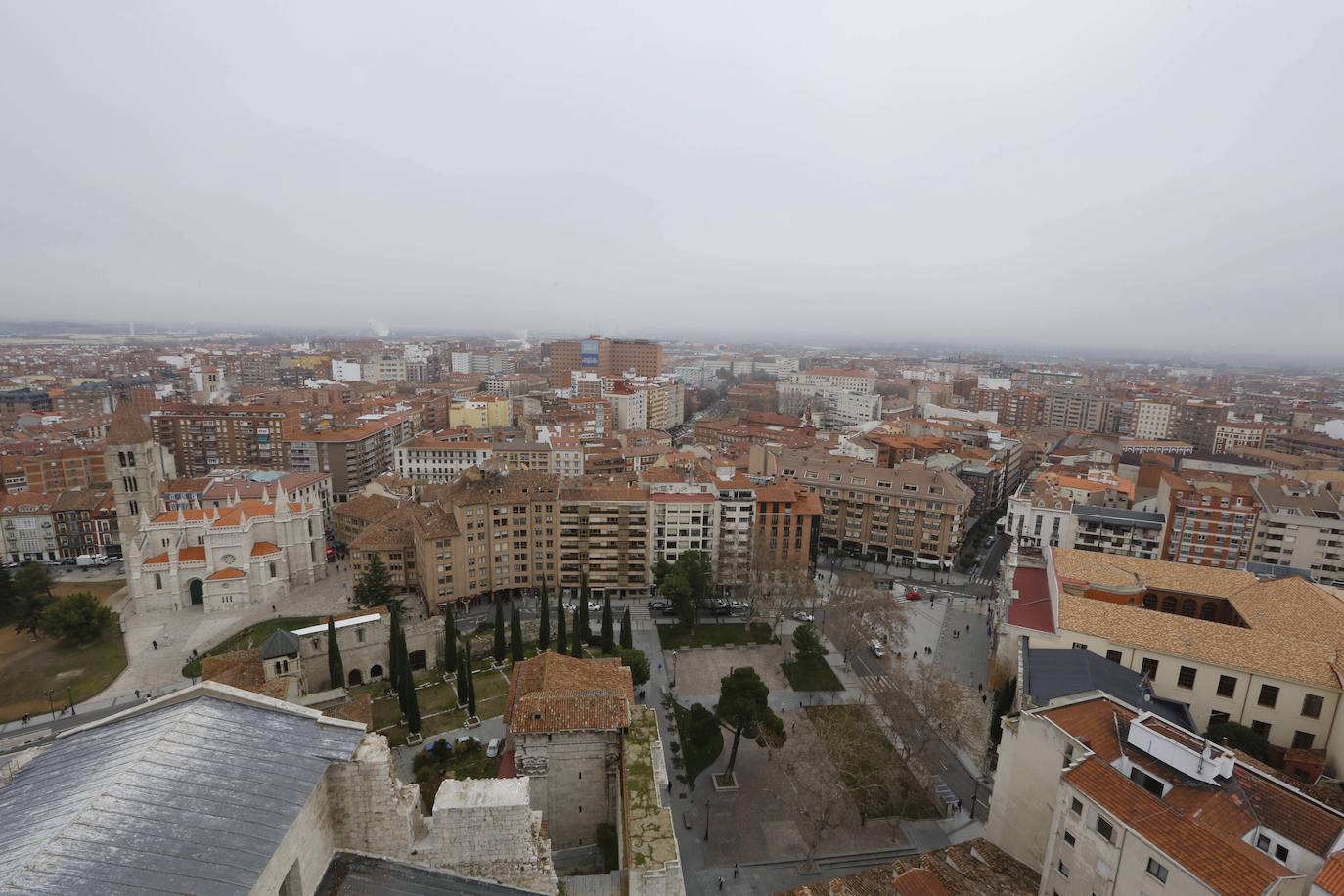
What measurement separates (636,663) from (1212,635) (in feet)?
108

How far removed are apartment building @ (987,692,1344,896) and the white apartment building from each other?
252 ft

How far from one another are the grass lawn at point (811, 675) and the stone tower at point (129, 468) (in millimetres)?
54864

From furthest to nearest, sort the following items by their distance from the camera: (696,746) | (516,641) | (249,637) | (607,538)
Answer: (607,538)
(249,637)
(516,641)
(696,746)

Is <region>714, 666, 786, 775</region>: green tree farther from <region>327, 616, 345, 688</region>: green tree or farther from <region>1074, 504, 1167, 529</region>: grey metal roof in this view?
<region>1074, 504, 1167, 529</region>: grey metal roof

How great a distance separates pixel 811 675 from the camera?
46.6 m

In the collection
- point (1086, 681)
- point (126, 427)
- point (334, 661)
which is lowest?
point (334, 661)

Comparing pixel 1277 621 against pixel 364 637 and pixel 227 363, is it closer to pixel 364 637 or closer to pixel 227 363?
pixel 364 637

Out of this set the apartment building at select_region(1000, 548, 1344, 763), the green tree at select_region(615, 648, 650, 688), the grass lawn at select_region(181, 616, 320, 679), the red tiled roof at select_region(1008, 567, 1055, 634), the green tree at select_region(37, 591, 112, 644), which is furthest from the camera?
the green tree at select_region(37, 591, 112, 644)

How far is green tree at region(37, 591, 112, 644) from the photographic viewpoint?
1847 inches

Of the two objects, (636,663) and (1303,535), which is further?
(1303,535)

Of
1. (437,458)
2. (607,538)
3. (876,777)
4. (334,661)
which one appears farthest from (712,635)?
(437,458)

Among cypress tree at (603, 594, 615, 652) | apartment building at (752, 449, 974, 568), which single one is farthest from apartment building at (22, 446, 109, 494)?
apartment building at (752, 449, 974, 568)

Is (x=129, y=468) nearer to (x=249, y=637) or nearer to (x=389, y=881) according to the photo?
(x=249, y=637)

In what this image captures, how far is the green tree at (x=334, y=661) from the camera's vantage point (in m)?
39.7
